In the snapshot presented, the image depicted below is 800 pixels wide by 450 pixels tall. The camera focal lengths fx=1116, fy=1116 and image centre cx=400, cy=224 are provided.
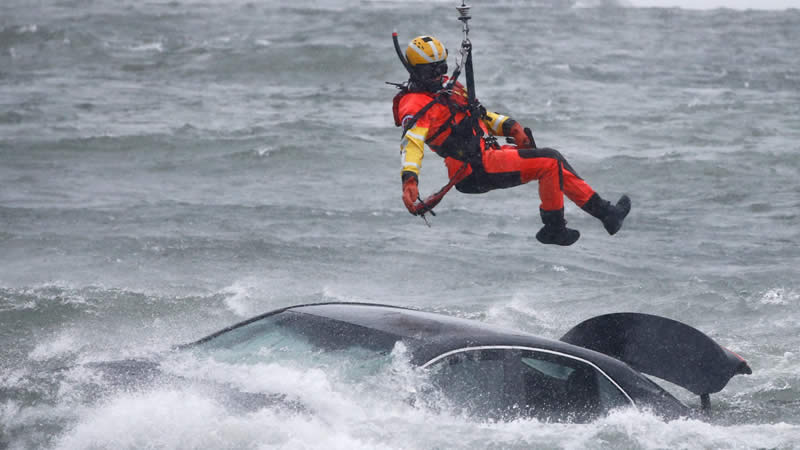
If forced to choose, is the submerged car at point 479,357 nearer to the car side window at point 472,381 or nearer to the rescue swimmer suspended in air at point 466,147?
the car side window at point 472,381

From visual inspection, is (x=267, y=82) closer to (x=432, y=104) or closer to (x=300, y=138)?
(x=300, y=138)

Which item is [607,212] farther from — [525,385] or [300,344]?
[300,344]

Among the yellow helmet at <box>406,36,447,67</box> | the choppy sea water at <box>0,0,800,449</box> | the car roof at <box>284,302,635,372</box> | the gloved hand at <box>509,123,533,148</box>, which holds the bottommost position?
the choppy sea water at <box>0,0,800,449</box>

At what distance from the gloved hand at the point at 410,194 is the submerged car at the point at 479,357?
39.3 inches

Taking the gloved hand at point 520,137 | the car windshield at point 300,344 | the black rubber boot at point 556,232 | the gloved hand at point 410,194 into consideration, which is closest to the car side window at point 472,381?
the car windshield at point 300,344

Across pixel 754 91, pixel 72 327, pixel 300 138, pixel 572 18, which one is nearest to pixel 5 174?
pixel 300 138

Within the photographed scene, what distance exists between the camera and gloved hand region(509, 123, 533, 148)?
8.37 m

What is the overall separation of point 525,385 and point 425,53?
9.19ft

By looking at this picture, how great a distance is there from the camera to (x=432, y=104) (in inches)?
304

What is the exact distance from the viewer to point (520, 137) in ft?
27.5

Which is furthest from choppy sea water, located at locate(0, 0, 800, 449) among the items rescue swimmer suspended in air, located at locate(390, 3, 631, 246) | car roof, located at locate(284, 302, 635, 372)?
rescue swimmer suspended in air, located at locate(390, 3, 631, 246)

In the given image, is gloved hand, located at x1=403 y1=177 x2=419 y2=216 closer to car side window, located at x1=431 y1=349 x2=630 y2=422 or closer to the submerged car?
the submerged car

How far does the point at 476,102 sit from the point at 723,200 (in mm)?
10154

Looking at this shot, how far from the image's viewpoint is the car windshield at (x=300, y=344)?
5.79m
